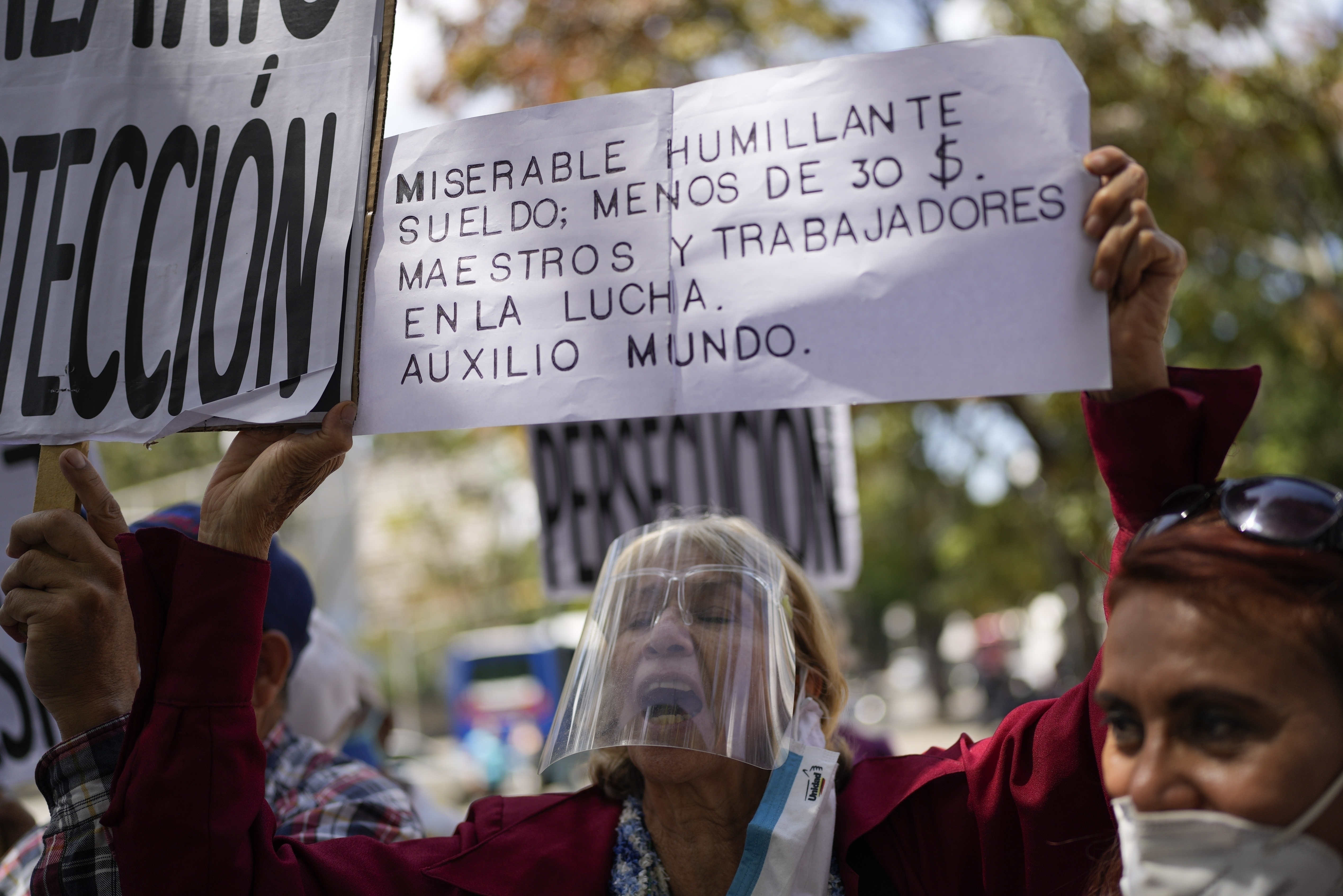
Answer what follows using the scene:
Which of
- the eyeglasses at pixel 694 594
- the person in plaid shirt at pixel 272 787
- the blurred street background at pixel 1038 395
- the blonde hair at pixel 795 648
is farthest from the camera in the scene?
the blurred street background at pixel 1038 395

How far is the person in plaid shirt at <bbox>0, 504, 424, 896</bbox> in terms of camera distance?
1753 mm

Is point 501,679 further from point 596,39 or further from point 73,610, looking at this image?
point 73,610

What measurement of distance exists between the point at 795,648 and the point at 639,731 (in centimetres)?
42

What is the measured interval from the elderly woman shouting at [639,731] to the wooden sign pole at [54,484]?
0.14 ft

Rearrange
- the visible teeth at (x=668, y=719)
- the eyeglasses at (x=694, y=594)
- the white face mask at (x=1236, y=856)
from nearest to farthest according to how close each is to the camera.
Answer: the white face mask at (x=1236, y=856)
the visible teeth at (x=668, y=719)
the eyeglasses at (x=694, y=594)

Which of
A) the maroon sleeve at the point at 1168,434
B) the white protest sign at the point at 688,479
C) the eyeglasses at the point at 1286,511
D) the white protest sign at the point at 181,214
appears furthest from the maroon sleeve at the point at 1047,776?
the white protest sign at the point at 688,479

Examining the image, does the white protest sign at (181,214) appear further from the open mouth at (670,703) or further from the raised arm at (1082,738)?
the raised arm at (1082,738)

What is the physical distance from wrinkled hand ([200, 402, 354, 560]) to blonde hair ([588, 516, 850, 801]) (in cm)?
65

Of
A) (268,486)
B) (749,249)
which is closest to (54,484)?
(268,486)

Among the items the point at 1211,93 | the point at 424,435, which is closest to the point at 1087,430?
the point at 1211,93

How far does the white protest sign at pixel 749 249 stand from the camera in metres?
1.61

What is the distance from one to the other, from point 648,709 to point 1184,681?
91 centimetres

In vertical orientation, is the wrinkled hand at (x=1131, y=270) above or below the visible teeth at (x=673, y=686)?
above

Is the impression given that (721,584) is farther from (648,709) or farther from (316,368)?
(316,368)
